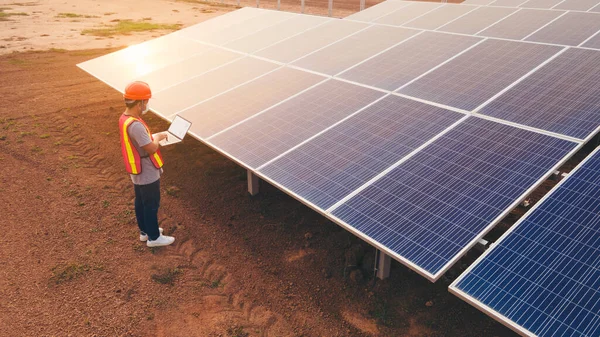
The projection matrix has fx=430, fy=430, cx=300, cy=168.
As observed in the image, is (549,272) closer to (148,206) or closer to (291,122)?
(291,122)

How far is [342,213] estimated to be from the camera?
560 cm

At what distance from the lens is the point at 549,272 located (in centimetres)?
438

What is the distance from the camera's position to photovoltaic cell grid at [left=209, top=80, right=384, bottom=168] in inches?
290

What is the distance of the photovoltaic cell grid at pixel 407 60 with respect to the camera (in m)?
8.46

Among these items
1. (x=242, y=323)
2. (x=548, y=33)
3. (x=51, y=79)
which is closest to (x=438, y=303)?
(x=242, y=323)

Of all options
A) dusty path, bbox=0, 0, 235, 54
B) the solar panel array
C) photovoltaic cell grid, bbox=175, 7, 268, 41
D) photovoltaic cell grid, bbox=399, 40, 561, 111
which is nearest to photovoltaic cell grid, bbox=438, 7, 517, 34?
Result: the solar panel array

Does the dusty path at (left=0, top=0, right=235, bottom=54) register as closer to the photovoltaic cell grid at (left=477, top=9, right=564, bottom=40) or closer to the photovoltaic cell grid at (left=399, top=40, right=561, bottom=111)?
the photovoltaic cell grid at (left=477, top=9, right=564, bottom=40)

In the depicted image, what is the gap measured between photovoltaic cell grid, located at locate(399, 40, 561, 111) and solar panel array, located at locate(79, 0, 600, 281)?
36 millimetres

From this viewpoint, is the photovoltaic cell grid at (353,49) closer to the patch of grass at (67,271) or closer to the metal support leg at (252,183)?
the metal support leg at (252,183)

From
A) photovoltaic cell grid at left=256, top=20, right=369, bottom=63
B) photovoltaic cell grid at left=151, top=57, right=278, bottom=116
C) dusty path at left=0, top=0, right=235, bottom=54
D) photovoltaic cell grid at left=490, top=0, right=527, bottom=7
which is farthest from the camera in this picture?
dusty path at left=0, top=0, right=235, bottom=54

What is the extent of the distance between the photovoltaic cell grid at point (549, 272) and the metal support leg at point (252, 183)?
16.8 feet

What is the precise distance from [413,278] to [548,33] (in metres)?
6.37

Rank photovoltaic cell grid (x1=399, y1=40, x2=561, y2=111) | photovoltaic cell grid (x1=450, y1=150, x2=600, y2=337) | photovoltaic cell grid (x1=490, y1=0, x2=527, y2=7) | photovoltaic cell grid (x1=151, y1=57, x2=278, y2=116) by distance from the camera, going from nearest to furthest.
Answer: photovoltaic cell grid (x1=450, y1=150, x2=600, y2=337) → photovoltaic cell grid (x1=399, y1=40, x2=561, y2=111) → photovoltaic cell grid (x1=151, y1=57, x2=278, y2=116) → photovoltaic cell grid (x1=490, y1=0, x2=527, y2=7)

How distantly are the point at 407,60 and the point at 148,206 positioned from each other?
595 centimetres
